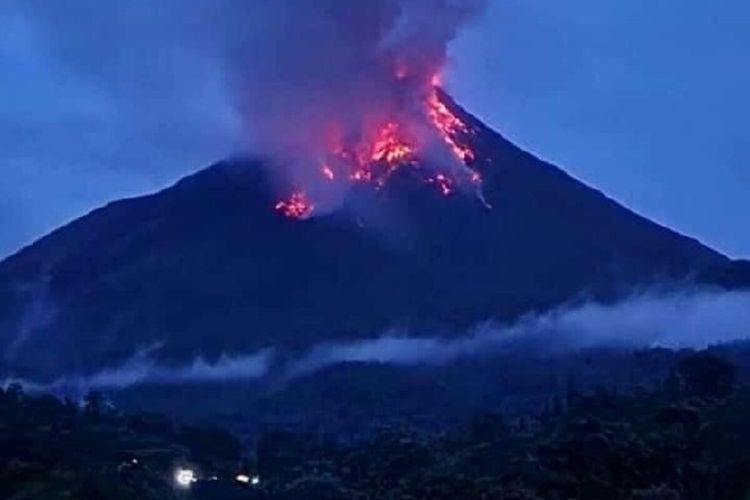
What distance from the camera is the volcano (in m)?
90.6

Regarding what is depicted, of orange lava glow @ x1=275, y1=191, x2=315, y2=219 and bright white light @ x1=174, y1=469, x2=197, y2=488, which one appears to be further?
orange lava glow @ x1=275, y1=191, x2=315, y2=219

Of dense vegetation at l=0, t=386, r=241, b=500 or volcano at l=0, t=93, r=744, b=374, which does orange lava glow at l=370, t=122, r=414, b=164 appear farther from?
dense vegetation at l=0, t=386, r=241, b=500

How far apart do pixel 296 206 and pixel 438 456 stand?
65257 millimetres

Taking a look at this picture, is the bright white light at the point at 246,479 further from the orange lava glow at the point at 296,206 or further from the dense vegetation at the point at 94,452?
the orange lava glow at the point at 296,206

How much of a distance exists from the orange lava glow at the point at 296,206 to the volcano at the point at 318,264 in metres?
0.21

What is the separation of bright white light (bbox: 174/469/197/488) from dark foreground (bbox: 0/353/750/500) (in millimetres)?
241

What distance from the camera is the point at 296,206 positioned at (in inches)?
4117

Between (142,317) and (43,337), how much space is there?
19.5ft

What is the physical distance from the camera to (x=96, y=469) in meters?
34.2

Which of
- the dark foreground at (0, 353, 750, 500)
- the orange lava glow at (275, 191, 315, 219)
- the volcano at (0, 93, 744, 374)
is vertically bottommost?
the dark foreground at (0, 353, 750, 500)

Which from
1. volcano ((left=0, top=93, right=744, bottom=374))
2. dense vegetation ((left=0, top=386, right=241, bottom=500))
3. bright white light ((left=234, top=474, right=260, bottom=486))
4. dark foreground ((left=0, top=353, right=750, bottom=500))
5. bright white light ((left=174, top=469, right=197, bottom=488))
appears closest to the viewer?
dark foreground ((left=0, top=353, right=750, bottom=500))

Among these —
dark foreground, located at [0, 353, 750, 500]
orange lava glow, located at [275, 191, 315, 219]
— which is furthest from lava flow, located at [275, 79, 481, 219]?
dark foreground, located at [0, 353, 750, 500]

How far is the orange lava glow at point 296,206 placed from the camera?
104 m

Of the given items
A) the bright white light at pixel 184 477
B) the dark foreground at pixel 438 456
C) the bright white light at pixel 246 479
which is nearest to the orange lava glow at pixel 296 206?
the dark foreground at pixel 438 456
